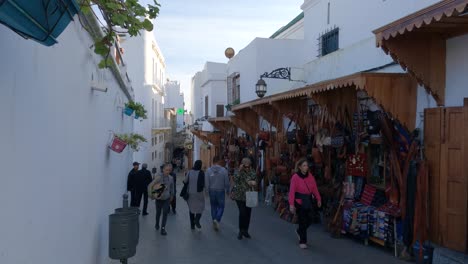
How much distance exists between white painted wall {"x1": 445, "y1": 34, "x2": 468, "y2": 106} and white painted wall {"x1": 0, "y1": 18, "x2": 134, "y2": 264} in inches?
194

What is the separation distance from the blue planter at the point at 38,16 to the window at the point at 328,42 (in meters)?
10.7

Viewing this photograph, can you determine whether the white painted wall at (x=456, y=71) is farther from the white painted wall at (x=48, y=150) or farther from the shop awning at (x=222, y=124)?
the shop awning at (x=222, y=124)

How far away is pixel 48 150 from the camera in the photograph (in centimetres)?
339

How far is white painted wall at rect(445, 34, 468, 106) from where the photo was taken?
20.1 ft

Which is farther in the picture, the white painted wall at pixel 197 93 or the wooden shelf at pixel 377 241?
the white painted wall at pixel 197 93

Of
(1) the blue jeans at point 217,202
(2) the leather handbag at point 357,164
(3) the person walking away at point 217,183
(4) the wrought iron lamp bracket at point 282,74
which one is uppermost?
(4) the wrought iron lamp bracket at point 282,74

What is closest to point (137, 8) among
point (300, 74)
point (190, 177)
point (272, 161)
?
point (190, 177)

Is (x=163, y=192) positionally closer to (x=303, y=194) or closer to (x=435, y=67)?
(x=303, y=194)

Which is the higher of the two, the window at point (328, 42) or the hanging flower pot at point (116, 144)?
the window at point (328, 42)

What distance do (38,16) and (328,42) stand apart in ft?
37.9

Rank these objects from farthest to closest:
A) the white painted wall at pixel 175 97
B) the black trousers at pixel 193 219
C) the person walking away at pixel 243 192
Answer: the white painted wall at pixel 175 97 → the black trousers at pixel 193 219 → the person walking away at pixel 243 192

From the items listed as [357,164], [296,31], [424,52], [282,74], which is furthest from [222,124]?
[424,52]

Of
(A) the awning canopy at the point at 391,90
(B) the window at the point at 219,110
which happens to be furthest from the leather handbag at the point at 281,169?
(B) the window at the point at 219,110

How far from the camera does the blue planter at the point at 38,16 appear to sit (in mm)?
1944
